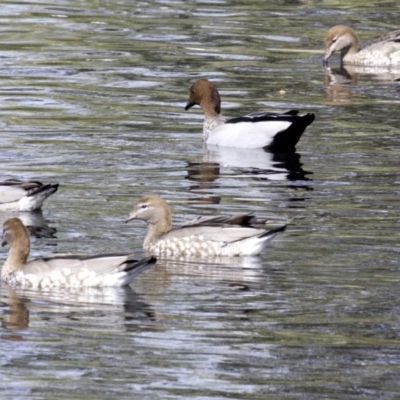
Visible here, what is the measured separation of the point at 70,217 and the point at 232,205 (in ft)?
5.67

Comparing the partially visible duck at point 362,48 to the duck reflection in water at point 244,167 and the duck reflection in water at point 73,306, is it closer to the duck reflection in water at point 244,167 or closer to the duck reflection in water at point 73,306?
the duck reflection in water at point 244,167

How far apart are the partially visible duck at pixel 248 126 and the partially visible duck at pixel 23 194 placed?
459 centimetres

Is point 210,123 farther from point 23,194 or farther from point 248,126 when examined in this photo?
point 23,194

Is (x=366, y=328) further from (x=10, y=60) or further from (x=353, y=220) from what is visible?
(x=10, y=60)

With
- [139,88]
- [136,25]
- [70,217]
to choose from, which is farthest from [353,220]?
[136,25]

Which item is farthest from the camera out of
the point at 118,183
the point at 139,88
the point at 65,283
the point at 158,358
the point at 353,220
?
the point at 139,88

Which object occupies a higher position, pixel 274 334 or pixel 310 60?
pixel 274 334

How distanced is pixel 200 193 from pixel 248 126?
3523 millimetres

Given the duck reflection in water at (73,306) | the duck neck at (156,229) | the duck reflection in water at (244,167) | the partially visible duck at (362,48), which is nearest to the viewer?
the duck reflection in water at (73,306)

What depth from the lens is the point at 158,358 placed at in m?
10.7

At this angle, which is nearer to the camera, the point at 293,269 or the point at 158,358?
the point at 158,358

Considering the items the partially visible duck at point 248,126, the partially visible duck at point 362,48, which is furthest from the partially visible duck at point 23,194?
the partially visible duck at point 362,48

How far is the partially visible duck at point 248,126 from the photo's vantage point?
1984 centimetres

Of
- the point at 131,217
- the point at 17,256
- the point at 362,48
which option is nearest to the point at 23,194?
the point at 131,217
